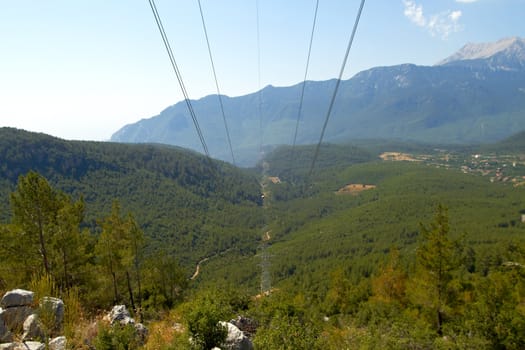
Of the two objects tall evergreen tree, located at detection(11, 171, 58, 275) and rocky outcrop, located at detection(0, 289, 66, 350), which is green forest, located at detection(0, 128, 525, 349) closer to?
tall evergreen tree, located at detection(11, 171, 58, 275)

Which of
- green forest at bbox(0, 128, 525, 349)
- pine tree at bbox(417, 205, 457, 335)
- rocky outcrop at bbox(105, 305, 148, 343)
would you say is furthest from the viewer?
pine tree at bbox(417, 205, 457, 335)

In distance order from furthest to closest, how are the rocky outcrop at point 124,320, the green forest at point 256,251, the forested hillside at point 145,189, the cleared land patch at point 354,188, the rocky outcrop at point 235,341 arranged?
1. the cleared land patch at point 354,188
2. the forested hillside at point 145,189
3. the green forest at point 256,251
4. the rocky outcrop at point 124,320
5. the rocky outcrop at point 235,341

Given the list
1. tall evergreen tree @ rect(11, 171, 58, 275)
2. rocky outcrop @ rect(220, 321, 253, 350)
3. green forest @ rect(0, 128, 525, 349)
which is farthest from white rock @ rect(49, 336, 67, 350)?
tall evergreen tree @ rect(11, 171, 58, 275)

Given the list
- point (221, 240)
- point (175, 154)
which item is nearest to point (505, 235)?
point (221, 240)

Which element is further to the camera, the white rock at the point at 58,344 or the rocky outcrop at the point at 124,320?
the rocky outcrop at the point at 124,320

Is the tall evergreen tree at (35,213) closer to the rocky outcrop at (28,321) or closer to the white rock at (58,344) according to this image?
the rocky outcrop at (28,321)

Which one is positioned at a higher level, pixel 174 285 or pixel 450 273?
pixel 450 273

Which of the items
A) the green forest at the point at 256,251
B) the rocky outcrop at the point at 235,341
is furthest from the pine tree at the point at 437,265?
the rocky outcrop at the point at 235,341

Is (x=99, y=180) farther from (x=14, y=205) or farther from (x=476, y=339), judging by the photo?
(x=476, y=339)
